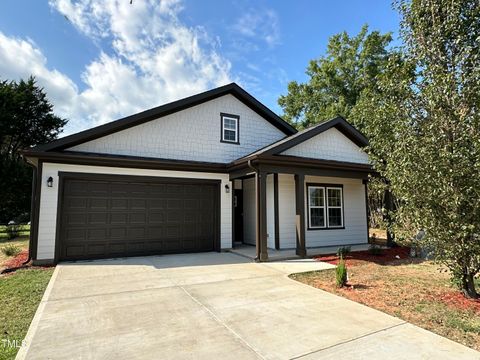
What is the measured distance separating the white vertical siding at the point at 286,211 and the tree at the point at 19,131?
18.6 m

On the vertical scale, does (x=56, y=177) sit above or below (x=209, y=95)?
below

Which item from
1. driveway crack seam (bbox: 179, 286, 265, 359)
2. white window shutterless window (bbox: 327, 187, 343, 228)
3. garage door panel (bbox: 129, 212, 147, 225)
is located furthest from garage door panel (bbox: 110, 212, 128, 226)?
white window shutterless window (bbox: 327, 187, 343, 228)

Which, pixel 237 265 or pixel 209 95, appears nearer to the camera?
pixel 237 265

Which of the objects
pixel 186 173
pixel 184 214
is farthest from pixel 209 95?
pixel 184 214

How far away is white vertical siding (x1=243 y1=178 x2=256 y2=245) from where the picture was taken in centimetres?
1167

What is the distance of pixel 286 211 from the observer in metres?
10.8

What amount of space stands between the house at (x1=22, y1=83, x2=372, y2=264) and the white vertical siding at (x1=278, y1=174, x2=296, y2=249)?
0.12 feet

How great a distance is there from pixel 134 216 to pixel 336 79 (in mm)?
24800

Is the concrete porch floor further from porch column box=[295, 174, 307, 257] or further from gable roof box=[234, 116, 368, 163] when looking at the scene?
gable roof box=[234, 116, 368, 163]

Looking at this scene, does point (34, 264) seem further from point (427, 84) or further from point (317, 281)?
point (427, 84)

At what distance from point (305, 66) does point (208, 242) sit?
25.7 m

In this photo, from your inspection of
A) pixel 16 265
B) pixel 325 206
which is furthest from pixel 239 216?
pixel 16 265

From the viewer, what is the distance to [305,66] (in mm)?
30312

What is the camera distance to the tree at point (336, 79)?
2653 cm
